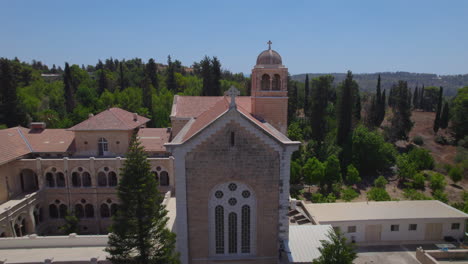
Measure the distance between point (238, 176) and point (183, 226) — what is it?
4.08m

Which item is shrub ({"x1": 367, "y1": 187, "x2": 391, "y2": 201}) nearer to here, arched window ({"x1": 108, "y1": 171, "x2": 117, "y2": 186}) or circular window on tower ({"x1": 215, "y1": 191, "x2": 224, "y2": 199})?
circular window on tower ({"x1": 215, "y1": 191, "x2": 224, "y2": 199})

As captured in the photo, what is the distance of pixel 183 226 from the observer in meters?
16.7

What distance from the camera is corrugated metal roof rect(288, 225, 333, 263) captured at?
16.9 metres

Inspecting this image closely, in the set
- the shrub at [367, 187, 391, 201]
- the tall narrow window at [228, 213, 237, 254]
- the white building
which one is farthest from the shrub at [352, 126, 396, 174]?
the tall narrow window at [228, 213, 237, 254]

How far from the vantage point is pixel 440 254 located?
23.3 metres

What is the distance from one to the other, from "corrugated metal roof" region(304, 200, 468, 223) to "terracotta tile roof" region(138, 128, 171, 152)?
54.0 feet

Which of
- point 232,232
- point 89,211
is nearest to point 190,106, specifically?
point 89,211

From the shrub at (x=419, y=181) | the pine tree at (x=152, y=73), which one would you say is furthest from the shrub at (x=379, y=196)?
the pine tree at (x=152, y=73)

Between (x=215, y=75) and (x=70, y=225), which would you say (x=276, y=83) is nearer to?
(x=70, y=225)

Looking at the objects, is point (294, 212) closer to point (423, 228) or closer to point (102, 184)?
point (423, 228)

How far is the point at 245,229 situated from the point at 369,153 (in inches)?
1434

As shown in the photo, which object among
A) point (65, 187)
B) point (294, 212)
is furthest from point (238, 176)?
point (65, 187)

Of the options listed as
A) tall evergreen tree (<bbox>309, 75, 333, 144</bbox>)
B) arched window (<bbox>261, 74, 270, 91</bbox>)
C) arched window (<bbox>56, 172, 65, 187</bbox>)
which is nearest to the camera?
arched window (<bbox>261, 74, 270, 91</bbox>)

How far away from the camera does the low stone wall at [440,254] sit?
2280 centimetres
